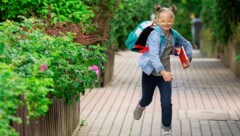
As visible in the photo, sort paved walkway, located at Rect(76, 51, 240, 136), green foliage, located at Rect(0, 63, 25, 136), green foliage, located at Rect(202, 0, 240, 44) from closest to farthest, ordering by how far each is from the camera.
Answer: green foliage, located at Rect(0, 63, 25, 136) → paved walkway, located at Rect(76, 51, 240, 136) → green foliage, located at Rect(202, 0, 240, 44)

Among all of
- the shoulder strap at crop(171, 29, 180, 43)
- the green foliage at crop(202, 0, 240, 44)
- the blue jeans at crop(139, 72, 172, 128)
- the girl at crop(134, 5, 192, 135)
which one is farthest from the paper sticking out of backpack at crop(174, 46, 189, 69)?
the green foliage at crop(202, 0, 240, 44)

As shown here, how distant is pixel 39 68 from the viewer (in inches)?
240

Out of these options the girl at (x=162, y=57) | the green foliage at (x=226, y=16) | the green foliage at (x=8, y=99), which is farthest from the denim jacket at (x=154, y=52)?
the green foliage at (x=226, y=16)

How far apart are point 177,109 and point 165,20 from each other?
363 centimetres

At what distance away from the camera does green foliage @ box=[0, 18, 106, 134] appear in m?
5.01

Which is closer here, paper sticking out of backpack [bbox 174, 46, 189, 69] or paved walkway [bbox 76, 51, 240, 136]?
paper sticking out of backpack [bbox 174, 46, 189, 69]

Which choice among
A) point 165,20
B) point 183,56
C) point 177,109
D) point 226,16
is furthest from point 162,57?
point 226,16

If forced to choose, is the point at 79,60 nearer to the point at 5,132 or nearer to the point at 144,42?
the point at 144,42

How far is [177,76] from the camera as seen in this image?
18672mm

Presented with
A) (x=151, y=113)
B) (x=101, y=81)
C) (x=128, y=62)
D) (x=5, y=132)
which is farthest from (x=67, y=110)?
(x=128, y=62)

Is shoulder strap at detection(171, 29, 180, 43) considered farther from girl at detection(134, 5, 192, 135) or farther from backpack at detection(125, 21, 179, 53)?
backpack at detection(125, 21, 179, 53)

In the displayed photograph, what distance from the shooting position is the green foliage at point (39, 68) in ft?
16.4

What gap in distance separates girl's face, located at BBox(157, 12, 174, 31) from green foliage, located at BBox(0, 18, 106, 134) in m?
0.82

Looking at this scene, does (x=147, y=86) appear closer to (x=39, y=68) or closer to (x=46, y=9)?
(x=39, y=68)
